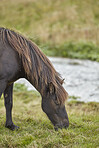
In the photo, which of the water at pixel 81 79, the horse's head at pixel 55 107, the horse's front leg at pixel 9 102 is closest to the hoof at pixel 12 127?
the horse's front leg at pixel 9 102

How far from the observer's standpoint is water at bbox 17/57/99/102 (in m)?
6.55

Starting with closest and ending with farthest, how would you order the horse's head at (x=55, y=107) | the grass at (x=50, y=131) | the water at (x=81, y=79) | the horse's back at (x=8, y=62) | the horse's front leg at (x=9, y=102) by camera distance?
1. the grass at (x=50, y=131)
2. the horse's back at (x=8, y=62)
3. the horse's head at (x=55, y=107)
4. the horse's front leg at (x=9, y=102)
5. the water at (x=81, y=79)

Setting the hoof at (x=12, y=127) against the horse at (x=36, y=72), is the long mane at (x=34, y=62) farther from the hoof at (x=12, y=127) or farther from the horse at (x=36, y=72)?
the hoof at (x=12, y=127)

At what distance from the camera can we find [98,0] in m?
22.4

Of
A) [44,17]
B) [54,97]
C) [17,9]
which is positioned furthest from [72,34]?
[54,97]

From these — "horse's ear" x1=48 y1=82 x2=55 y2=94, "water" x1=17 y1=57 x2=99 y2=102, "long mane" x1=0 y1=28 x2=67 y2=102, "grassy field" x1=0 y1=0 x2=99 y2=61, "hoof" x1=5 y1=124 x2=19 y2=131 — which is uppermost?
"grassy field" x1=0 y1=0 x2=99 y2=61

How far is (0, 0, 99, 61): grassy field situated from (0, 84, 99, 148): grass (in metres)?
4.44

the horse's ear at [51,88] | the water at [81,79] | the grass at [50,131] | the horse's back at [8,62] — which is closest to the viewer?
the grass at [50,131]

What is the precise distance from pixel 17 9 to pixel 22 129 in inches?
803

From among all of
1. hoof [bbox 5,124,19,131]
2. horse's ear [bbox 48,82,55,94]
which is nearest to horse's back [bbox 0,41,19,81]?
horse's ear [bbox 48,82,55,94]

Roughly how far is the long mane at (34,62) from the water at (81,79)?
2771 mm

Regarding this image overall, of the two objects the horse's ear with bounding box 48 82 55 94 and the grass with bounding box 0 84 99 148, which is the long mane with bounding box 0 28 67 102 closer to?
the horse's ear with bounding box 48 82 55 94

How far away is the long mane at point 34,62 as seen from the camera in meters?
3.40

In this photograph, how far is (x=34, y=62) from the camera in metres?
3.47
